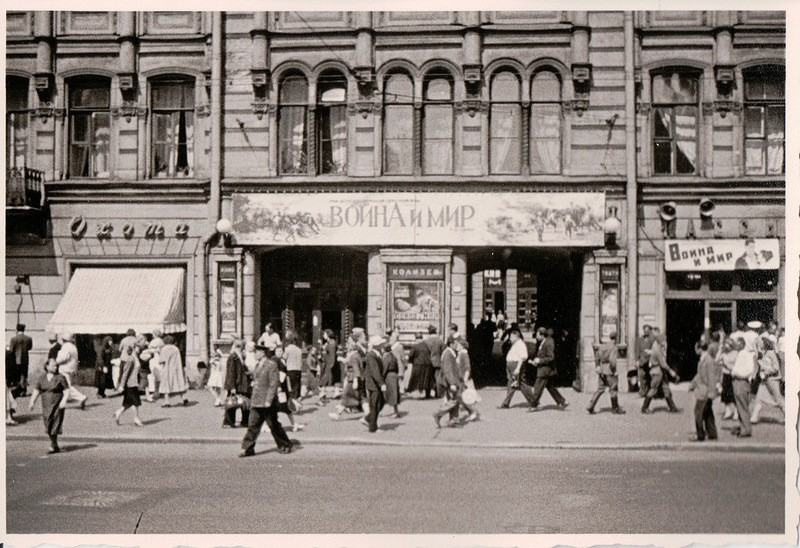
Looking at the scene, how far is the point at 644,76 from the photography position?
48.2 ft

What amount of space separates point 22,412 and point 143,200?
5.23 meters

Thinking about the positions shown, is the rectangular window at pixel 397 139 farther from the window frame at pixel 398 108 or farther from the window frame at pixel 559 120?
the window frame at pixel 559 120

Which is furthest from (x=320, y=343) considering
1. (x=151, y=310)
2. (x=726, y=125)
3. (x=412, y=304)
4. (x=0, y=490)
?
(x=726, y=125)

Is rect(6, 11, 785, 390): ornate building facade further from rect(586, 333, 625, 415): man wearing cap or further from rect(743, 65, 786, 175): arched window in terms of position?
rect(586, 333, 625, 415): man wearing cap

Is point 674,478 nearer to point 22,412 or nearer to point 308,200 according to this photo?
point 308,200

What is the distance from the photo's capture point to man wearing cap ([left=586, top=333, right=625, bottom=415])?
1291cm

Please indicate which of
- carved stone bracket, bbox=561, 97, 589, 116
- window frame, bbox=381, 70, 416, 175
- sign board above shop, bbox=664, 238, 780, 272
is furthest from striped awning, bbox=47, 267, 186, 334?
sign board above shop, bbox=664, 238, 780, 272

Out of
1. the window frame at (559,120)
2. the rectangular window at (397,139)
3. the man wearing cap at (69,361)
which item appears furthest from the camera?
the rectangular window at (397,139)

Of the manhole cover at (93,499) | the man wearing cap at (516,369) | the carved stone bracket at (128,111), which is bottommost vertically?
the manhole cover at (93,499)

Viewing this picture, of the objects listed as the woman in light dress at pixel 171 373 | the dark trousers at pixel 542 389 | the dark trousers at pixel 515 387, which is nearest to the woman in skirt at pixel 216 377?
the woman in light dress at pixel 171 373

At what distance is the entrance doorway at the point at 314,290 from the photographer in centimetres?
1527

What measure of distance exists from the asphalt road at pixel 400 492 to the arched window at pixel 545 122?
6.33 metres

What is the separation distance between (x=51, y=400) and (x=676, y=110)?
1189 cm

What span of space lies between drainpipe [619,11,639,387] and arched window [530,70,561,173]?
50.6 inches
